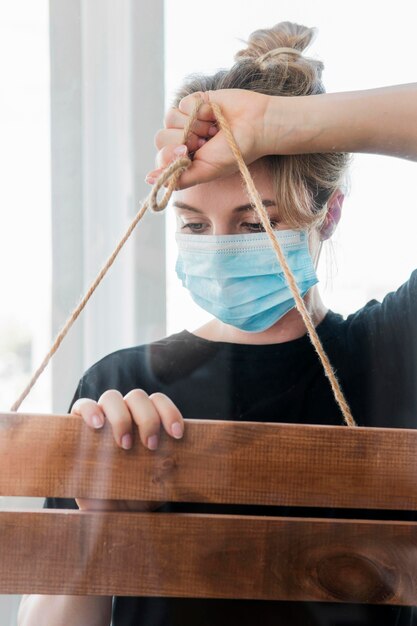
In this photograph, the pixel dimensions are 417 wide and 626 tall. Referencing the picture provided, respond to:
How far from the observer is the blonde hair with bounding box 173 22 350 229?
0.61 metres

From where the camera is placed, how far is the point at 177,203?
623 mm

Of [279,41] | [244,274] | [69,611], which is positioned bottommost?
[69,611]

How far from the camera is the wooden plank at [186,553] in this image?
1.35 feet

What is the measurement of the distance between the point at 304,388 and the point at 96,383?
0.19m

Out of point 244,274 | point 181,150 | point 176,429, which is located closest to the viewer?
point 176,429

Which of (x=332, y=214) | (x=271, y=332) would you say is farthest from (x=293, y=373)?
(x=332, y=214)

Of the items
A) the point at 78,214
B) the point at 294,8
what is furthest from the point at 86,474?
the point at 294,8

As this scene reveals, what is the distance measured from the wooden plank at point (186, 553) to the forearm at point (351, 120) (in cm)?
27

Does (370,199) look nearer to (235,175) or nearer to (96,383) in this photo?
(235,175)

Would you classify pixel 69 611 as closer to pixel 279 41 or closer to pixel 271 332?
pixel 271 332

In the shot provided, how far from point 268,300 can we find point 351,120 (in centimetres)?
17

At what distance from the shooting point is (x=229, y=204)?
59cm

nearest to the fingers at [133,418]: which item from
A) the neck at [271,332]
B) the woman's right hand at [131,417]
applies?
the woman's right hand at [131,417]

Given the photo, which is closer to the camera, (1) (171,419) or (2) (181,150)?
(1) (171,419)
